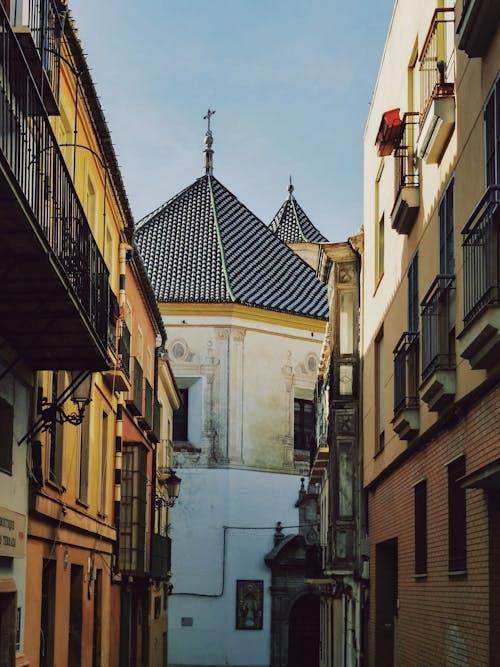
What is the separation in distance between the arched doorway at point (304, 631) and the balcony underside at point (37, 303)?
32204 millimetres

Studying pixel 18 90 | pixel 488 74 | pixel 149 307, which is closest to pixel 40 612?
pixel 18 90

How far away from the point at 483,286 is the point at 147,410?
60.1ft

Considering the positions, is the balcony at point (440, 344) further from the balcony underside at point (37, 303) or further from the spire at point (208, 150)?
the spire at point (208, 150)

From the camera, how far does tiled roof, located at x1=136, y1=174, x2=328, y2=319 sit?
46594mm

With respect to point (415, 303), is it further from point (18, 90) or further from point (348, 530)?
point (348, 530)

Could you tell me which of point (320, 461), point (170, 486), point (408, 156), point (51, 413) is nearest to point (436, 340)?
point (408, 156)

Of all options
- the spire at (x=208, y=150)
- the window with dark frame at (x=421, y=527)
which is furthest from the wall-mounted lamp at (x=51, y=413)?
the spire at (x=208, y=150)

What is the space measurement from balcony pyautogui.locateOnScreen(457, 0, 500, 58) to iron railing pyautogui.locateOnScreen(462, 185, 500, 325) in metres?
1.49

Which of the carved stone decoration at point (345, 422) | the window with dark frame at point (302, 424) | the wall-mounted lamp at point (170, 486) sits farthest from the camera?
the window with dark frame at point (302, 424)

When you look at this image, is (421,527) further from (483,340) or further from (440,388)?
(483,340)

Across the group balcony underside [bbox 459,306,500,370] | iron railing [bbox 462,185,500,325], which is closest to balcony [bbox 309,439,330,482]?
iron railing [bbox 462,185,500,325]

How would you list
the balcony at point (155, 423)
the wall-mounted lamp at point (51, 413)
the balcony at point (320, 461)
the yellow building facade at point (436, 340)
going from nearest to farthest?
1. the yellow building facade at point (436, 340)
2. the wall-mounted lamp at point (51, 413)
3. the balcony at point (155, 423)
4. the balcony at point (320, 461)

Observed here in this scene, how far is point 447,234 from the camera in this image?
48.5 feet

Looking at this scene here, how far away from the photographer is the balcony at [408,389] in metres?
16.6
